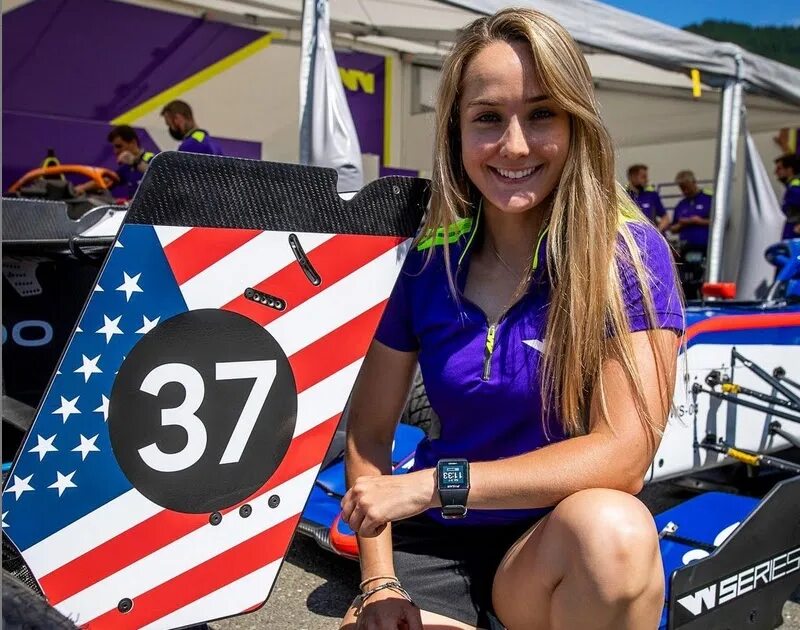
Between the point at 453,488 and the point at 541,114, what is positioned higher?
the point at 541,114

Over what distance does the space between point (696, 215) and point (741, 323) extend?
22.5ft

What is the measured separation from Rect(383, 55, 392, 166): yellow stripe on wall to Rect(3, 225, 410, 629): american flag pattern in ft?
31.3

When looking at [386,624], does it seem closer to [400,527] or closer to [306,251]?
[400,527]

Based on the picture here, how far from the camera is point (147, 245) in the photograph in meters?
1.00

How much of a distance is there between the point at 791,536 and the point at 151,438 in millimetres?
1541

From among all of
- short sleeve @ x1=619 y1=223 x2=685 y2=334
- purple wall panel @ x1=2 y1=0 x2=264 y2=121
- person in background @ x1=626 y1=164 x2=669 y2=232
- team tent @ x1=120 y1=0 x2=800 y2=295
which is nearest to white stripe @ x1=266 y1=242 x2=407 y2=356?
short sleeve @ x1=619 y1=223 x2=685 y2=334

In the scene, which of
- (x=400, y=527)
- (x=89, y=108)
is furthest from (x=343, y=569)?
(x=89, y=108)

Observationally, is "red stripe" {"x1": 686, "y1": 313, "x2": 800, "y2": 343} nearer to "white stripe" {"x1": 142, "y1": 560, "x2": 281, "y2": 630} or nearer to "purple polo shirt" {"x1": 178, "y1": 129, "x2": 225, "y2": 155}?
"white stripe" {"x1": 142, "y1": 560, "x2": 281, "y2": 630}

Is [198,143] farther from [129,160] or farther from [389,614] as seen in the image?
[389,614]

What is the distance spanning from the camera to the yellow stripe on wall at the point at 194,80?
8.16 m

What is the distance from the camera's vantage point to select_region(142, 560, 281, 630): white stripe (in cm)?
108

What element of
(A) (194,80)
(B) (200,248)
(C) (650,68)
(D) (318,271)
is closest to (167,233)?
(B) (200,248)

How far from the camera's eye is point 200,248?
3.42 ft

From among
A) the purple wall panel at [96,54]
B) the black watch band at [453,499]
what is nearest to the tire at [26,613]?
the black watch band at [453,499]
